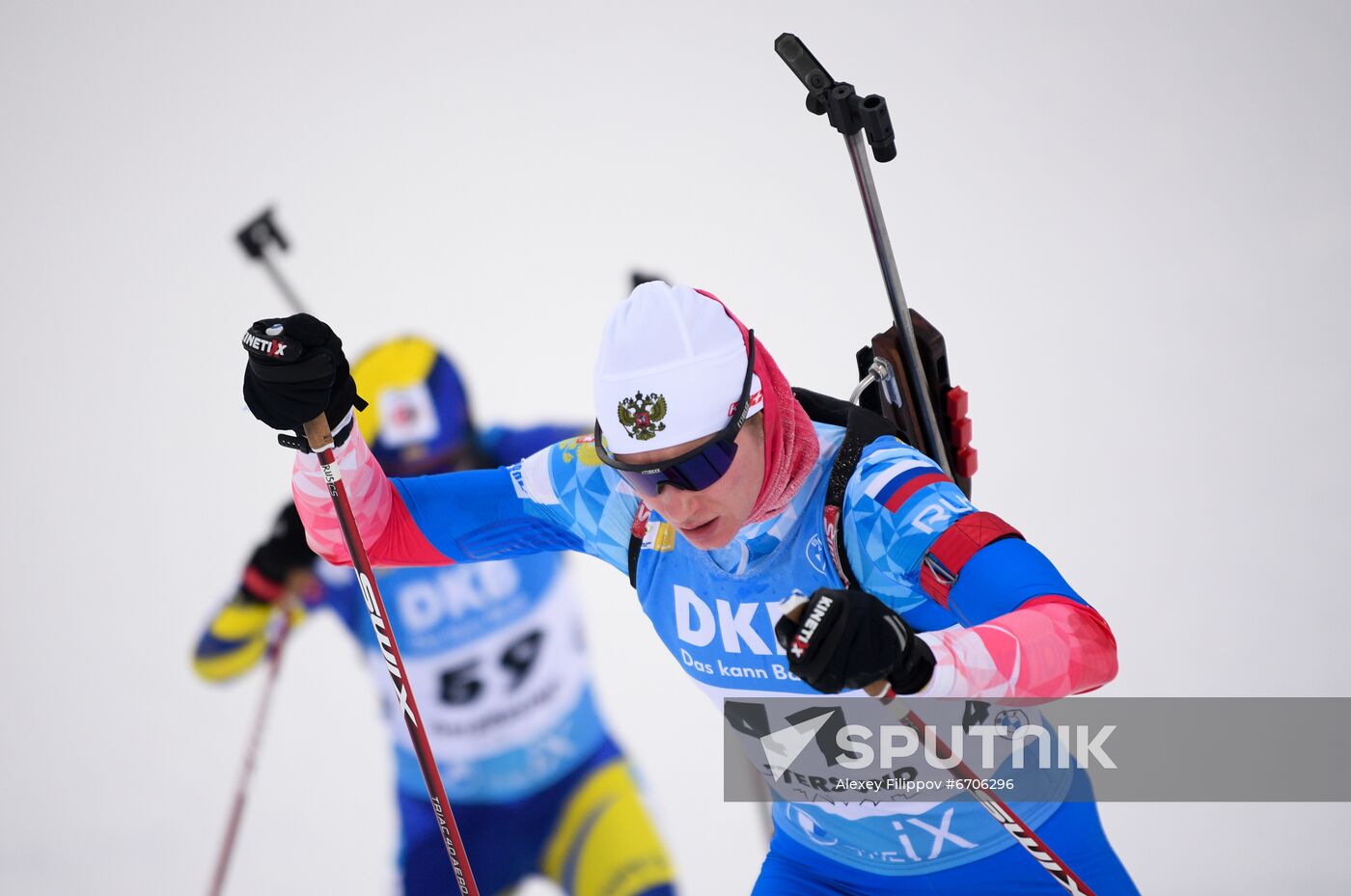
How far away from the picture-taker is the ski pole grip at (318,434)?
2246mm

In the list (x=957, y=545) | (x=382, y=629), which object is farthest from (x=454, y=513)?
(x=957, y=545)

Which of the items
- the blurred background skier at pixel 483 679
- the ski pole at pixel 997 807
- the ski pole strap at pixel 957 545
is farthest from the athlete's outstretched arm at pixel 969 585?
the blurred background skier at pixel 483 679

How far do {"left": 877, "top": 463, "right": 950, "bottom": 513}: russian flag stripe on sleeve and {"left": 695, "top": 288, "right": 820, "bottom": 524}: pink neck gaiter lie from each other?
16 centimetres

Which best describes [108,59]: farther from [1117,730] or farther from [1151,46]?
[1117,730]

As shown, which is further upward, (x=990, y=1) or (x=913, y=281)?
(x=990, y=1)

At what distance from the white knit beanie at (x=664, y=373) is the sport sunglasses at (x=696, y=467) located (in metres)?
0.02

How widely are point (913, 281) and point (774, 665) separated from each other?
2.87 m

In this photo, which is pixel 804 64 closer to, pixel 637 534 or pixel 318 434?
pixel 637 534

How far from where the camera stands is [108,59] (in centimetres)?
541

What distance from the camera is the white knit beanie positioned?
1971 mm

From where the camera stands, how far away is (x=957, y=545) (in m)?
1.86

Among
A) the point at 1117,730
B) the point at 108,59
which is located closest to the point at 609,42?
the point at 108,59

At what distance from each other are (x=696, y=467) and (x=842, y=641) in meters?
0.50

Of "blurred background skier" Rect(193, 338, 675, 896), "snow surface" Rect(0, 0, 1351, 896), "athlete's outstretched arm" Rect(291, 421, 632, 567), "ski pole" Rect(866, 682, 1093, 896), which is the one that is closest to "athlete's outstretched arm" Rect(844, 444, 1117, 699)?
"ski pole" Rect(866, 682, 1093, 896)
